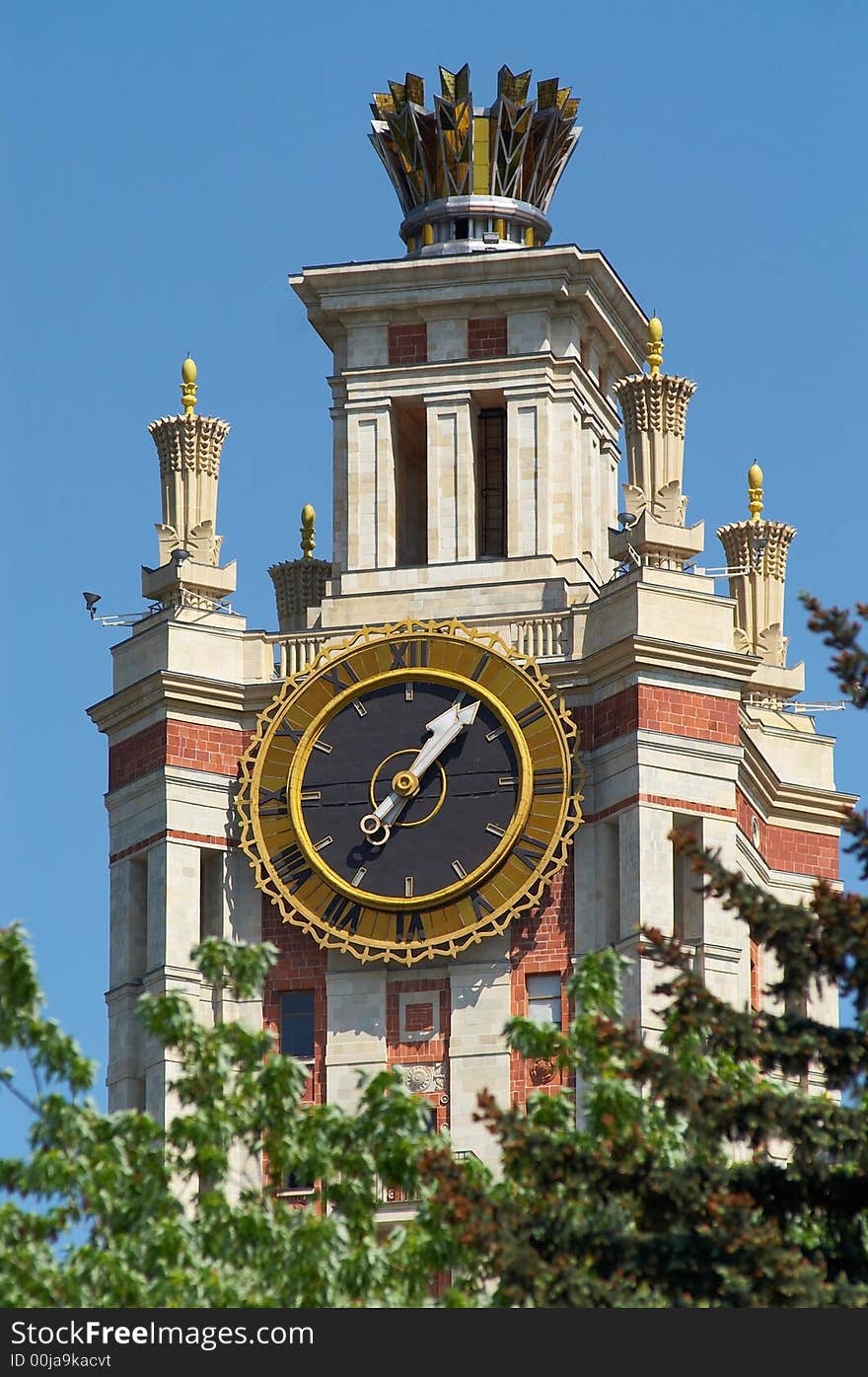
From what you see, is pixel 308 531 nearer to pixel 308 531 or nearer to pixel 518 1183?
pixel 308 531

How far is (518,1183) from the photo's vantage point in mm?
61625

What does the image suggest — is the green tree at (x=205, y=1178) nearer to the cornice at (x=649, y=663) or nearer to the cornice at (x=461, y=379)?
the cornice at (x=649, y=663)

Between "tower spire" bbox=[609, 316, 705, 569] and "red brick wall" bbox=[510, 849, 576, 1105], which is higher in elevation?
"tower spire" bbox=[609, 316, 705, 569]

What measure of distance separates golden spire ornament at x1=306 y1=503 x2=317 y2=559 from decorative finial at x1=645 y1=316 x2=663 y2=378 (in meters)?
8.83

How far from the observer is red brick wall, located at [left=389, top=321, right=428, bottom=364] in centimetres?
9256

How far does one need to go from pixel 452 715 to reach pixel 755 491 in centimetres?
1256

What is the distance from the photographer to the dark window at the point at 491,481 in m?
92.4

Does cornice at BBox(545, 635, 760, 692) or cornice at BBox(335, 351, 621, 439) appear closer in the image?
cornice at BBox(545, 635, 760, 692)

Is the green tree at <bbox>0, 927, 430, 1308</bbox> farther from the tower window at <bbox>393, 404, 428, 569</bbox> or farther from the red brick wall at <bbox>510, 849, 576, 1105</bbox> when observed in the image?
the tower window at <bbox>393, 404, 428, 569</bbox>

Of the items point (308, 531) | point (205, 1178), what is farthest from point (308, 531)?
point (205, 1178)

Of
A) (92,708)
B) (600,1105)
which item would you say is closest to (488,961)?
(92,708)

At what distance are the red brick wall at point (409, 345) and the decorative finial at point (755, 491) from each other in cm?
844

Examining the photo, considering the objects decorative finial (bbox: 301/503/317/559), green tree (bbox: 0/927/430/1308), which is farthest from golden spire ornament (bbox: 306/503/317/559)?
green tree (bbox: 0/927/430/1308)

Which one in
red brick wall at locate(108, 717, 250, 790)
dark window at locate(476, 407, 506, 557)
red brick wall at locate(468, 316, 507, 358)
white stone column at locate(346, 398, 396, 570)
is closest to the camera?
red brick wall at locate(108, 717, 250, 790)
